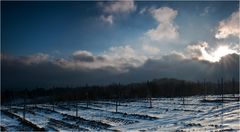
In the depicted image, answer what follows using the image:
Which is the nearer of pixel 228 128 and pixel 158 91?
pixel 228 128

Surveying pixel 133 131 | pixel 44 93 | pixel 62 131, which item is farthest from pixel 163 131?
pixel 44 93

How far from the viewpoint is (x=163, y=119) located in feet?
127

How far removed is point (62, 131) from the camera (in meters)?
34.2

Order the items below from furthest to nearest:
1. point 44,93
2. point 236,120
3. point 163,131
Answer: point 44,93 → point 236,120 → point 163,131

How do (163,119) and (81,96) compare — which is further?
(81,96)

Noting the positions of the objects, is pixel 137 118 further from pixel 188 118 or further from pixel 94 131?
pixel 94 131

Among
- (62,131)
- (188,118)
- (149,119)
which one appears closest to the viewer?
(62,131)

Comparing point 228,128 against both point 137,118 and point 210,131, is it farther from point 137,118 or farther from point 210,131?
point 137,118

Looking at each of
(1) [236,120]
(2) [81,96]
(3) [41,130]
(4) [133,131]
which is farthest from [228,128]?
(2) [81,96]

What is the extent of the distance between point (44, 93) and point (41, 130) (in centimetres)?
15107

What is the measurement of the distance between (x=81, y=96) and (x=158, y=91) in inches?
1232


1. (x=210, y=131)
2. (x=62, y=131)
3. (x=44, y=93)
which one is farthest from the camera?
(x=44, y=93)

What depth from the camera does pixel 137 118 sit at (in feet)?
138

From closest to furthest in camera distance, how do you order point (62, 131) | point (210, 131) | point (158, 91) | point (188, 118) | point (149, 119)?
point (210, 131) < point (62, 131) < point (188, 118) < point (149, 119) < point (158, 91)
